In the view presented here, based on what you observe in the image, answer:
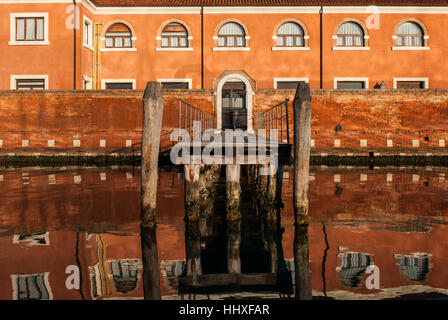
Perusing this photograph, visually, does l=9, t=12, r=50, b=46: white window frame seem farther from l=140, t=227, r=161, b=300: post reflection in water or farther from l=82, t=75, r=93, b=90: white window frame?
l=140, t=227, r=161, b=300: post reflection in water

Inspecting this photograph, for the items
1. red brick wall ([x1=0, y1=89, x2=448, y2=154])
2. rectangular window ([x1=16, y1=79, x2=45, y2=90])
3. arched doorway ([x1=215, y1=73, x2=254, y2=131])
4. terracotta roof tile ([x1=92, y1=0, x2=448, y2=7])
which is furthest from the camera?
terracotta roof tile ([x1=92, y1=0, x2=448, y2=7])

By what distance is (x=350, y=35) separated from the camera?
2231 cm

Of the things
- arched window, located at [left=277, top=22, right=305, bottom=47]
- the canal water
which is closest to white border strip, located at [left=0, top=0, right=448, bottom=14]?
arched window, located at [left=277, top=22, right=305, bottom=47]

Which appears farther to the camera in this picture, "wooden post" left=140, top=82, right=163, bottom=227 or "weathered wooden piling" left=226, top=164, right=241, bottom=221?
"weathered wooden piling" left=226, top=164, right=241, bottom=221

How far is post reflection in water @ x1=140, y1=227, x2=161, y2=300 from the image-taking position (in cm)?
459

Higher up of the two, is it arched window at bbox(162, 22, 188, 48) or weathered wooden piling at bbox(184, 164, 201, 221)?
arched window at bbox(162, 22, 188, 48)

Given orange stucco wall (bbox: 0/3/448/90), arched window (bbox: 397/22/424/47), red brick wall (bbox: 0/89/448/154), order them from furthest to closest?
arched window (bbox: 397/22/424/47) → orange stucco wall (bbox: 0/3/448/90) → red brick wall (bbox: 0/89/448/154)

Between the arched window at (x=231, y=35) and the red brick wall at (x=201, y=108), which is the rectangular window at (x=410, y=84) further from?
the arched window at (x=231, y=35)

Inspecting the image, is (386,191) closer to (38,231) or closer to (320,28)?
(38,231)

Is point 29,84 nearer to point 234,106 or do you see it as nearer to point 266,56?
point 234,106

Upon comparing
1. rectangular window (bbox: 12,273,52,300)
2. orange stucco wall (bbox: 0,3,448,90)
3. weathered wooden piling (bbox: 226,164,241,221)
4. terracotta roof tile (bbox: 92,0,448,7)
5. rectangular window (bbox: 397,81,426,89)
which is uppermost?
terracotta roof tile (bbox: 92,0,448,7)

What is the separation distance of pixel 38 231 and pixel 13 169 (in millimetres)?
10532

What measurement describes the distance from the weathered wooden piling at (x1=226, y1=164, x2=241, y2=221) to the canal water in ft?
0.73
